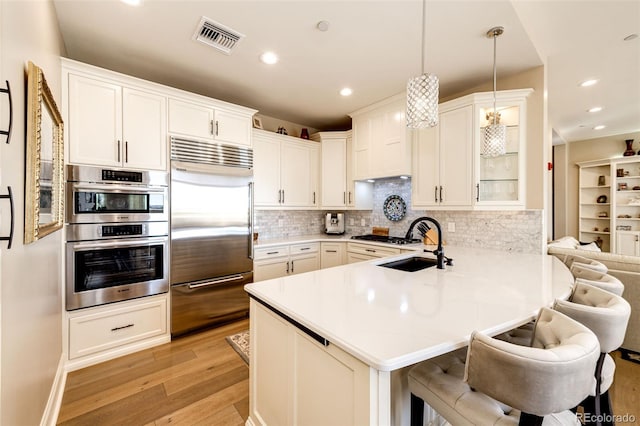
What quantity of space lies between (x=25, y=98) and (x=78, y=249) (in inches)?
54.8

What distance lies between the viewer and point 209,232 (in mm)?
2863

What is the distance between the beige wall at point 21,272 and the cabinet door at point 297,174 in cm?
252

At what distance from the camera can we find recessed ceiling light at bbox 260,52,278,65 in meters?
2.44

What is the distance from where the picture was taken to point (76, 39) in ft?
7.34

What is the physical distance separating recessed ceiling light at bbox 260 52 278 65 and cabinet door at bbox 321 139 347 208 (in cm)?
177

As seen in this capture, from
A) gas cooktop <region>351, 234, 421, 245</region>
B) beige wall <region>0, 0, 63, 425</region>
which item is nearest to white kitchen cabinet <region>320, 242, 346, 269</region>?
gas cooktop <region>351, 234, 421, 245</region>

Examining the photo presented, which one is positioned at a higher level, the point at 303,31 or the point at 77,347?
the point at 303,31

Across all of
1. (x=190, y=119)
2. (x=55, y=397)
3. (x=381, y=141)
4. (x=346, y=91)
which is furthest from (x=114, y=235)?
(x=381, y=141)

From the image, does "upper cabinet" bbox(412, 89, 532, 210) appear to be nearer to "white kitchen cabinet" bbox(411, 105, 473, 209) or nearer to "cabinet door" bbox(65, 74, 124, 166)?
"white kitchen cabinet" bbox(411, 105, 473, 209)

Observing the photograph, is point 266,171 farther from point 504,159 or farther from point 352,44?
point 504,159

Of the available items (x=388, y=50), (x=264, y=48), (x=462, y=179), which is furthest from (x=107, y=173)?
(x=462, y=179)

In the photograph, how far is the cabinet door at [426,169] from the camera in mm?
3104

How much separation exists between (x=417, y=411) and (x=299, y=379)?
0.51 metres

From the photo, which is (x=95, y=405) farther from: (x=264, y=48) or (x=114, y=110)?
(x=264, y=48)
